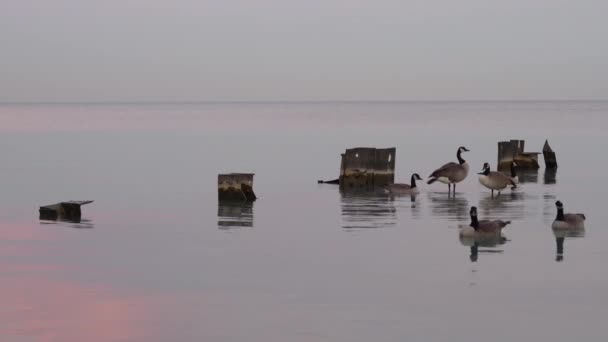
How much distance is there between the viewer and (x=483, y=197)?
123ft

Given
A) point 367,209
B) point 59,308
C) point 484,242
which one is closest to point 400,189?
point 367,209

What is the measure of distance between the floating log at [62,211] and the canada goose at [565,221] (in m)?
13.3

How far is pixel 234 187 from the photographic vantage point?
3522 centimetres

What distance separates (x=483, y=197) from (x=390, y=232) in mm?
10897

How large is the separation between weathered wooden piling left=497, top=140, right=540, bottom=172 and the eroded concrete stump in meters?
9.22

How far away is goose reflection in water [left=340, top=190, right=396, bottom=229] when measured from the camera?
29750 mm

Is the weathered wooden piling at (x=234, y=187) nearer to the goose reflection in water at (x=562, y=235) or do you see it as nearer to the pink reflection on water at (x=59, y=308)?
the goose reflection in water at (x=562, y=235)

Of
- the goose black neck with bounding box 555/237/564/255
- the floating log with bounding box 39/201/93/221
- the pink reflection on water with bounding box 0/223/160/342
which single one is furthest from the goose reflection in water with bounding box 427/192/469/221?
the pink reflection on water with bounding box 0/223/160/342

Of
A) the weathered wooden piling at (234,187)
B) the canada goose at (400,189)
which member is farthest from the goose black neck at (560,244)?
the weathered wooden piling at (234,187)

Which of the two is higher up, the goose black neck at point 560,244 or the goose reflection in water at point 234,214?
the goose reflection in water at point 234,214

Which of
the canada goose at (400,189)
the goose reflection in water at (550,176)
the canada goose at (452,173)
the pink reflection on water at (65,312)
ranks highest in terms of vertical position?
the canada goose at (452,173)

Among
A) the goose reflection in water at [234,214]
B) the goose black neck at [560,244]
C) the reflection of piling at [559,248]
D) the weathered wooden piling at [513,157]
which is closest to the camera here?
the reflection of piling at [559,248]

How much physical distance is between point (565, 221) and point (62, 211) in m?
14.0

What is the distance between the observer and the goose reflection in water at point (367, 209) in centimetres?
2975
